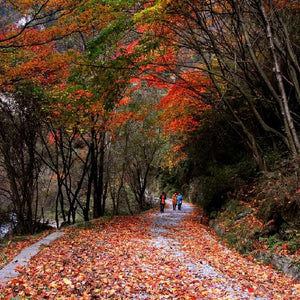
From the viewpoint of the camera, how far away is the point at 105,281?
195 inches

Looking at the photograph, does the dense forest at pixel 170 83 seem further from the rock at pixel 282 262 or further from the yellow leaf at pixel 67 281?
the yellow leaf at pixel 67 281

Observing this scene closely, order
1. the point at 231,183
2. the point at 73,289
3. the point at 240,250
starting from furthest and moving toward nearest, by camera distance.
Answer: the point at 231,183 → the point at 240,250 → the point at 73,289

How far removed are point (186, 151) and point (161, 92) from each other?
7639mm

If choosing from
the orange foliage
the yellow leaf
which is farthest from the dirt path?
the orange foliage

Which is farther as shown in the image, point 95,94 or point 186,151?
point 186,151

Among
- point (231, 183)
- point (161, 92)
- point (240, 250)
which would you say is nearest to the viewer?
point (240, 250)

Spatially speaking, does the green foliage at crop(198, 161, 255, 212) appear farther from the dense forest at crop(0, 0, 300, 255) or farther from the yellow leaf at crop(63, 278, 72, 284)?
the yellow leaf at crop(63, 278, 72, 284)

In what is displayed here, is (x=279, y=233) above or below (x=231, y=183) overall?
below

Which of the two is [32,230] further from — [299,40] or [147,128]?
[299,40]

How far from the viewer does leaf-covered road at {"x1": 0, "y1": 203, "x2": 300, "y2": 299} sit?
4.57 metres

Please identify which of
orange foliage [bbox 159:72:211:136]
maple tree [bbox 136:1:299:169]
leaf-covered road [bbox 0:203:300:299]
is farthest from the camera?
orange foliage [bbox 159:72:211:136]

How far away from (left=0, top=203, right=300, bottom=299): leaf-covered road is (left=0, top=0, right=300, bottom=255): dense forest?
218 cm

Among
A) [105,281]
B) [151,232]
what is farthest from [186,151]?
[105,281]

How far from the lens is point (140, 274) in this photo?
18.5 ft
